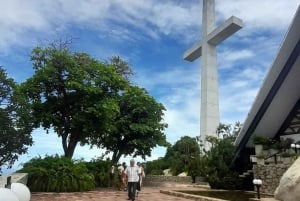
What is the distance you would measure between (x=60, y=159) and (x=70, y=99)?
430cm

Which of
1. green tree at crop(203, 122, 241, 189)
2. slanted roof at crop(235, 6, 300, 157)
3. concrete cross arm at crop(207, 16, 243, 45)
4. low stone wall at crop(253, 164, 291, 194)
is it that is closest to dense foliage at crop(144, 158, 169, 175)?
green tree at crop(203, 122, 241, 189)

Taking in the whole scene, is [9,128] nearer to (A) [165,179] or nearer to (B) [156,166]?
(A) [165,179]

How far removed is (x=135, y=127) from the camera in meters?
23.8

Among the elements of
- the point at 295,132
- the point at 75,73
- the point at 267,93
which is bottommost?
the point at 295,132

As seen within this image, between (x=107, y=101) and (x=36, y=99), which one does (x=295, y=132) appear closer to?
(x=107, y=101)

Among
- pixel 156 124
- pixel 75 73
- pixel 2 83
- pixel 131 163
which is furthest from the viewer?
pixel 156 124

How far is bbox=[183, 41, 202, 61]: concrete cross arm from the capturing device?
31141 mm

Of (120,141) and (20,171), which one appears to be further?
(120,141)

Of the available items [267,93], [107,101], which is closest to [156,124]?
[107,101]

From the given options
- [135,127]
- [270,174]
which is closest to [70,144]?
[135,127]

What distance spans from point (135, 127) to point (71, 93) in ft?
17.0

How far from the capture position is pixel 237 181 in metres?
20.1

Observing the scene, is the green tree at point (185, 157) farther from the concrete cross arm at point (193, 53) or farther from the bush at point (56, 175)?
the bush at point (56, 175)

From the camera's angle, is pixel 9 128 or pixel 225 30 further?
pixel 225 30
